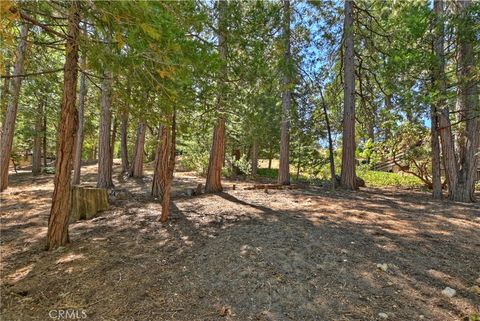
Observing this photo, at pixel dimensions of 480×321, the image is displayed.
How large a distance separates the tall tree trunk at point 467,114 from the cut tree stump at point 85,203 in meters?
8.36

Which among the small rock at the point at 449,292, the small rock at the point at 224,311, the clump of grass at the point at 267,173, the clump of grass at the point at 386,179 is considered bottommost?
the small rock at the point at 224,311

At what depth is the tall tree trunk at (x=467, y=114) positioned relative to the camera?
6250 millimetres

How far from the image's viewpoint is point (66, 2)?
2730 mm

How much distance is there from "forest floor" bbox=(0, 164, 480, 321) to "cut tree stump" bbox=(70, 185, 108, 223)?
262 millimetres

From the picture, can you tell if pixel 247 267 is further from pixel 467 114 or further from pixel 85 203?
pixel 467 114

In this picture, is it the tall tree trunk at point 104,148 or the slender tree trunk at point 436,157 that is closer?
the slender tree trunk at point 436,157

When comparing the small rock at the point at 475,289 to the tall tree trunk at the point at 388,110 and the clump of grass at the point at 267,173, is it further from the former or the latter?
the clump of grass at the point at 267,173

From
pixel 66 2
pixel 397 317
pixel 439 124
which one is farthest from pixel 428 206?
pixel 66 2

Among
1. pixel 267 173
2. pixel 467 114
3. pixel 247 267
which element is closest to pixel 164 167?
pixel 247 267

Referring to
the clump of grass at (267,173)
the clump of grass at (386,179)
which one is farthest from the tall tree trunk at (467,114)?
the clump of grass at (267,173)

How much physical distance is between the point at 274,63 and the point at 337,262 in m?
6.26

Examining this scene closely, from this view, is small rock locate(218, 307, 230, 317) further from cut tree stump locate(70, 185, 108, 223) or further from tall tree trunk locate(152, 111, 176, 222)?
cut tree stump locate(70, 185, 108, 223)

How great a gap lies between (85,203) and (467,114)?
9077 millimetres

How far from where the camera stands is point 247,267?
317 cm
